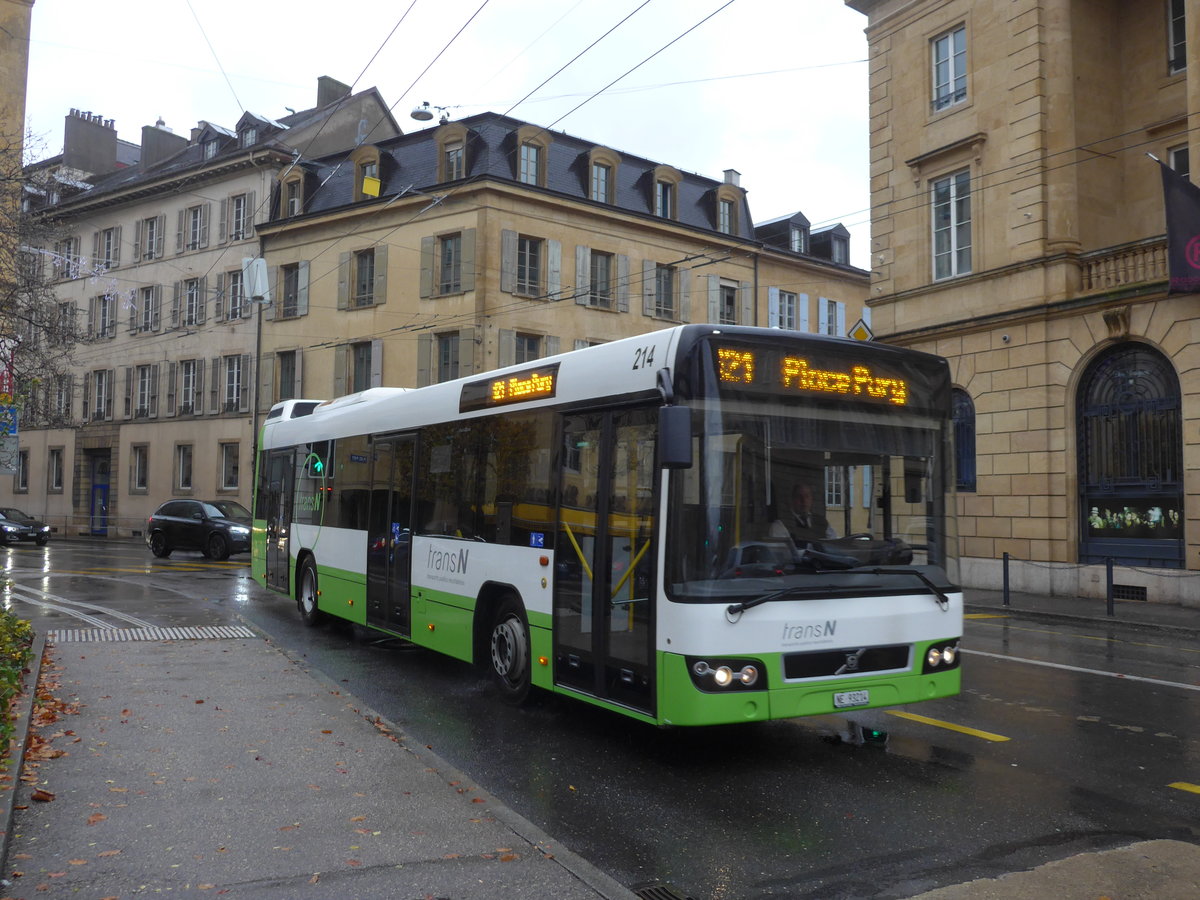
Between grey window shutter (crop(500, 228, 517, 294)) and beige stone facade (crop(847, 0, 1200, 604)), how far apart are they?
13246 millimetres

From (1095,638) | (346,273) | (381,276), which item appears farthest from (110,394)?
(1095,638)

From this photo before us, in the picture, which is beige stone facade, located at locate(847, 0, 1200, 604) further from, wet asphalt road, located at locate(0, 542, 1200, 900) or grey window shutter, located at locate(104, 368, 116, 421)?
grey window shutter, located at locate(104, 368, 116, 421)

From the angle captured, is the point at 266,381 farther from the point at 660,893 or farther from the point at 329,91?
the point at 660,893

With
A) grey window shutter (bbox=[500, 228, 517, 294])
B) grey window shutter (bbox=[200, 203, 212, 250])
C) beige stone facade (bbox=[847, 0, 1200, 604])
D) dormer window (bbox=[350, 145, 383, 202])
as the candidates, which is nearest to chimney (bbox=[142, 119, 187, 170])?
grey window shutter (bbox=[200, 203, 212, 250])

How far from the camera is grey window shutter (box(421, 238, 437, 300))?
33.9m

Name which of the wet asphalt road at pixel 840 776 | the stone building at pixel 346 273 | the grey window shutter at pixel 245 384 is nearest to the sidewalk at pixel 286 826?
the wet asphalt road at pixel 840 776

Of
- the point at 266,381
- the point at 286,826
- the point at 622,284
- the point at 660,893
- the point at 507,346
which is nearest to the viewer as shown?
the point at 660,893

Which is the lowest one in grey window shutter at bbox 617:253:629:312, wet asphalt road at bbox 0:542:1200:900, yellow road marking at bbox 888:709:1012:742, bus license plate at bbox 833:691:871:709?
wet asphalt road at bbox 0:542:1200:900

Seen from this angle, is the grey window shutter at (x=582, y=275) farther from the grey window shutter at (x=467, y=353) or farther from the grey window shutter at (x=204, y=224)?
the grey window shutter at (x=204, y=224)

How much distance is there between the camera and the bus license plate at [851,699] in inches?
249

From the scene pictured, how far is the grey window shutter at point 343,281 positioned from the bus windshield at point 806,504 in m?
31.3

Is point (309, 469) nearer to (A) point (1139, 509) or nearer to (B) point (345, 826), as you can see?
(B) point (345, 826)

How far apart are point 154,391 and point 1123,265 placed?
37.0 metres

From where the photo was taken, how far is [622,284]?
118 ft
